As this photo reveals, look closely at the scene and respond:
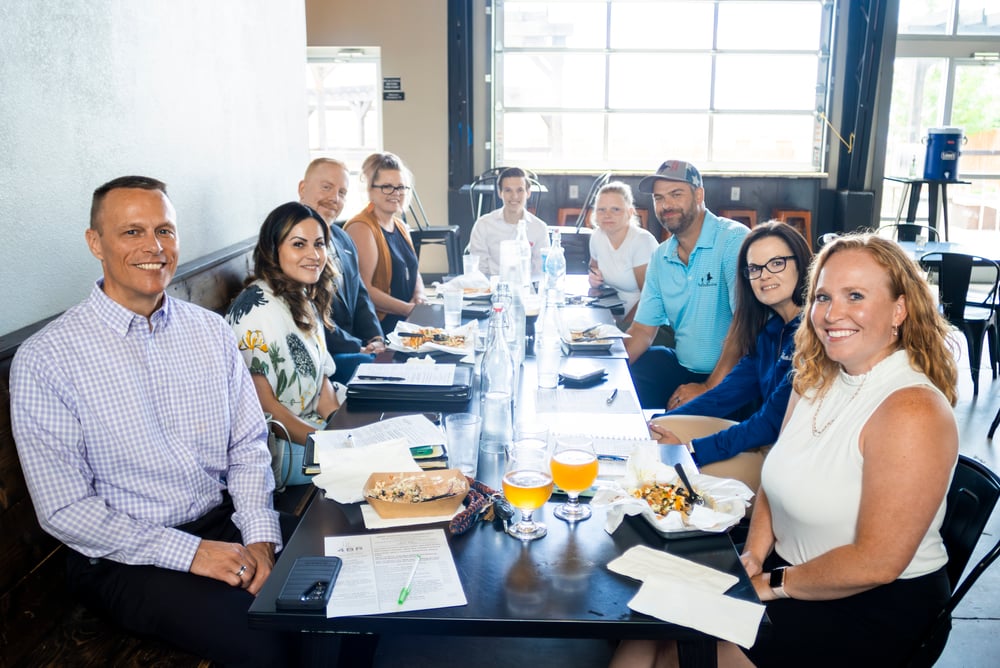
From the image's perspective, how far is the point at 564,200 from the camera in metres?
7.86

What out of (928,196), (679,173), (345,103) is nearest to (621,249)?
(679,173)

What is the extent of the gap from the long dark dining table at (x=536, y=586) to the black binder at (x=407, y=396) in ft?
1.93

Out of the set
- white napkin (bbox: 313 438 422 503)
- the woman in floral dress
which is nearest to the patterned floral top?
the woman in floral dress

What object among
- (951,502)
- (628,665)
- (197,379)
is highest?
(197,379)

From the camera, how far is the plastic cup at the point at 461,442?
1.69m

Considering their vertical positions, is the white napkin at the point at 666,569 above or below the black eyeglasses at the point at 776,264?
below

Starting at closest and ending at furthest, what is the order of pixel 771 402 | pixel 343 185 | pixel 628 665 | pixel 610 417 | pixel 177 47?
pixel 628 665 < pixel 610 417 < pixel 771 402 < pixel 177 47 < pixel 343 185

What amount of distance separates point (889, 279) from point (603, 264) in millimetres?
2719

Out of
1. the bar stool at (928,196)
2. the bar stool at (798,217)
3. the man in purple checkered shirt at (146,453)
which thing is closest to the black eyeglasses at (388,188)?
the man in purple checkered shirt at (146,453)

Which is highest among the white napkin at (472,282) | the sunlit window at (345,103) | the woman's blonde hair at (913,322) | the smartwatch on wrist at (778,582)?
the sunlit window at (345,103)

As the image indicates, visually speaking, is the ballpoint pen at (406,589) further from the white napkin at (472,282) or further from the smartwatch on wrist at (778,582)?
the white napkin at (472,282)

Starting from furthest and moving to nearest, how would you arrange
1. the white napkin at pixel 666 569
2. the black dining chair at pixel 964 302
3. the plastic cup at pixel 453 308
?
1. the black dining chair at pixel 964 302
2. the plastic cup at pixel 453 308
3. the white napkin at pixel 666 569

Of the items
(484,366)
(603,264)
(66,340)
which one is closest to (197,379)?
(66,340)

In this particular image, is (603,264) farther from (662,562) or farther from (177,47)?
(662,562)
